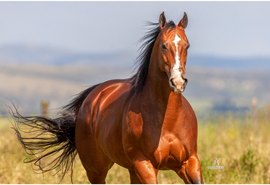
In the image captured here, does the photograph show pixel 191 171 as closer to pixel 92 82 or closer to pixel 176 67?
pixel 176 67

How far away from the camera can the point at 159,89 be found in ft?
28.2

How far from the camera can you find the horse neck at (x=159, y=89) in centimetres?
852

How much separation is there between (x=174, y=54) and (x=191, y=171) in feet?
3.88

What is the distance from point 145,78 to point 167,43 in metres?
0.79

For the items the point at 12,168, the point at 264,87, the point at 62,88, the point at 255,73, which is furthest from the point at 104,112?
the point at 255,73

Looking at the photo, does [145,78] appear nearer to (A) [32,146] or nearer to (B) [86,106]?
(B) [86,106]

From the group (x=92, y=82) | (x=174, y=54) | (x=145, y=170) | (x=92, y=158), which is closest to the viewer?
(x=174, y=54)

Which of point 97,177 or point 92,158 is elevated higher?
point 92,158

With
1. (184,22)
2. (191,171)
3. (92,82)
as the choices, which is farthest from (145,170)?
(92,82)

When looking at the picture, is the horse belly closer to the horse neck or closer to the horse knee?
the horse neck

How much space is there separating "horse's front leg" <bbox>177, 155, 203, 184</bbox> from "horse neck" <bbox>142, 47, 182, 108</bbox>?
1.78 ft

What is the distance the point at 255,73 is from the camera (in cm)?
14875

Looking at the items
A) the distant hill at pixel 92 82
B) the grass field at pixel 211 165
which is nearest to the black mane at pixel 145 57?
the grass field at pixel 211 165

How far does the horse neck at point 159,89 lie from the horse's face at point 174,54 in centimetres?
22
